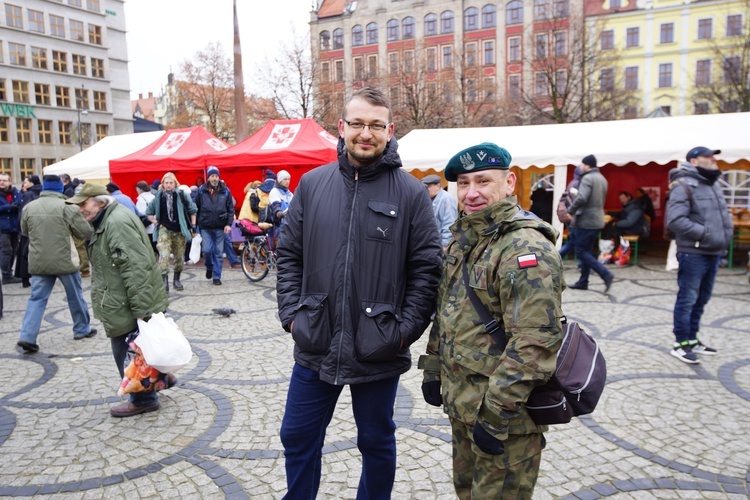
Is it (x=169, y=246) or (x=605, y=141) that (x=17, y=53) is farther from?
(x=605, y=141)

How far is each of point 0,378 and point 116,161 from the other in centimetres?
998

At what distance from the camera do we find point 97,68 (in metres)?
56.7

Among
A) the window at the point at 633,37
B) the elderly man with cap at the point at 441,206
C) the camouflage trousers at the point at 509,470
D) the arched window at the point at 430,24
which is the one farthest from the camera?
the arched window at the point at 430,24

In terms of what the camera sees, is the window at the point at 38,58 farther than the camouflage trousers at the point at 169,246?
Yes

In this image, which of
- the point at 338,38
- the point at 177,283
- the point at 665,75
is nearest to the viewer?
the point at 177,283

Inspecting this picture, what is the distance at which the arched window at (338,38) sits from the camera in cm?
5966

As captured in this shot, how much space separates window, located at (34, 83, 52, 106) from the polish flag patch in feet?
199

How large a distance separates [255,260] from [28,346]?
4518 mm

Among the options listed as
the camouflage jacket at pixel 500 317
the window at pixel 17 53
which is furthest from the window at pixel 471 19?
the camouflage jacket at pixel 500 317

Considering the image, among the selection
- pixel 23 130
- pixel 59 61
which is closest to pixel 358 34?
pixel 59 61

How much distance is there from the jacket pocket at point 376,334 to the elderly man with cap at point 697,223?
3615 millimetres

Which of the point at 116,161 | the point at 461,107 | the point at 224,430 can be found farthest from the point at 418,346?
the point at 461,107

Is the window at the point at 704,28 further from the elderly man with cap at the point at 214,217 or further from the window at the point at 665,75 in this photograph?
the elderly man with cap at the point at 214,217

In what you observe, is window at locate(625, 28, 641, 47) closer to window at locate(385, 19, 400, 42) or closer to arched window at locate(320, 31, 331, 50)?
window at locate(385, 19, 400, 42)
